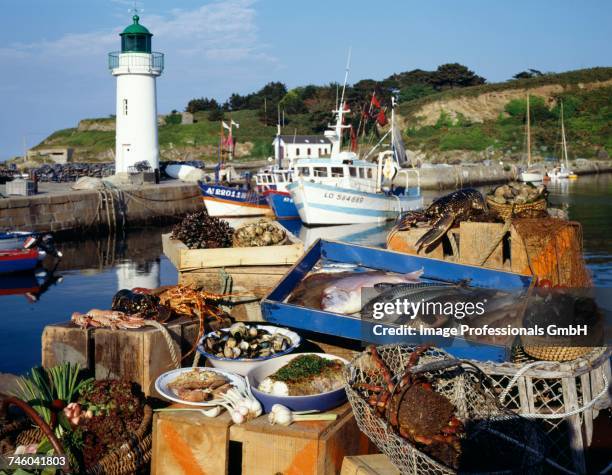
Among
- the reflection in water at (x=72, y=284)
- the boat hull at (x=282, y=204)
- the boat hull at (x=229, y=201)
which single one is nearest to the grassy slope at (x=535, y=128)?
the boat hull at (x=282, y=204)

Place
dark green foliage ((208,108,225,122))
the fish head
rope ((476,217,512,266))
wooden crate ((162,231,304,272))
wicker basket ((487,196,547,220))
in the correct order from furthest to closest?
1. dark green foliage ((208,108,225,122))
2. wicker basket ((487,196,547,220))
3. rope ((476,217,512,266))
4. wooden crate ((162,231,304,272))
5. the fish head

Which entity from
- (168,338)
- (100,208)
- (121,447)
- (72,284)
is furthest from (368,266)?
(100,208)

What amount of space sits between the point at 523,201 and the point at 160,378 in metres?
4.10

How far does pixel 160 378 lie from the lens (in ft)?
13.6

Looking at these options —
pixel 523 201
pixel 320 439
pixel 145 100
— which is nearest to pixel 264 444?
pixel 320 439

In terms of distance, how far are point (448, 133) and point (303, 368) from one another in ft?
234

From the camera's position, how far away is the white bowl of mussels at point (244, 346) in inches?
174

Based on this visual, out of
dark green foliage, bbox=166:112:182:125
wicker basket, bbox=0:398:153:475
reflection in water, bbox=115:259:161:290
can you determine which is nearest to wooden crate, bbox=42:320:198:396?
wicker basket, bbox=0:398:153:475

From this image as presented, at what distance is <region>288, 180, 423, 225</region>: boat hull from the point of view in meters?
29.9

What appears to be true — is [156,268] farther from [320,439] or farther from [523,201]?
[320,439]

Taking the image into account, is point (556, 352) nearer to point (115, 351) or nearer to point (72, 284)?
point (115, 351)

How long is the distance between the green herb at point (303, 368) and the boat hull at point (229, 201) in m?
27.4

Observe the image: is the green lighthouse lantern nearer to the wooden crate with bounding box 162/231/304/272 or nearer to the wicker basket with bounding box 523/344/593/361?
the wooden crate with bounding box 162/231/304/272

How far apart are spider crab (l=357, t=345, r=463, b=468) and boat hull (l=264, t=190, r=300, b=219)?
2961cm
